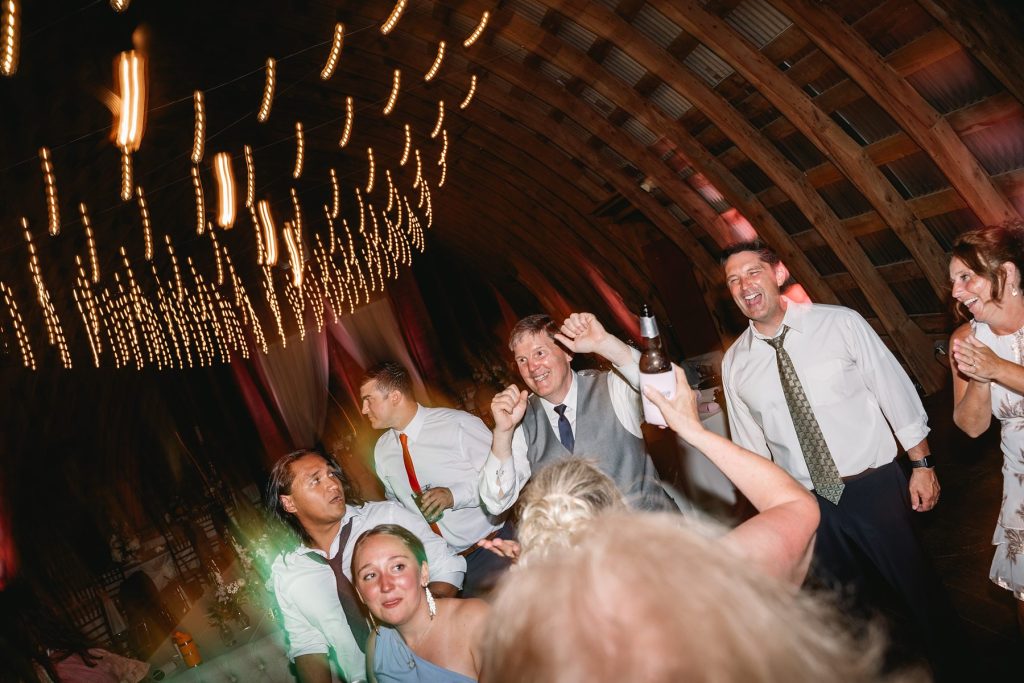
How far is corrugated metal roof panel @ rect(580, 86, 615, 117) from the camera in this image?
23.8 feet

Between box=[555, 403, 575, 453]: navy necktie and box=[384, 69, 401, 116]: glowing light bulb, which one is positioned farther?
box=[384, 69, 401, 116]: glowing light bulb

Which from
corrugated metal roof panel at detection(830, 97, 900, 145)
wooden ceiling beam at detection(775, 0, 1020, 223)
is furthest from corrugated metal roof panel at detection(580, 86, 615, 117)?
wooden ceiling beam at detection(775, 0, 1020, 223)

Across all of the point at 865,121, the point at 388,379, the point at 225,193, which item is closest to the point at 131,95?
the point at 225,193

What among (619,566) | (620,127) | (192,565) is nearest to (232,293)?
(192,565)

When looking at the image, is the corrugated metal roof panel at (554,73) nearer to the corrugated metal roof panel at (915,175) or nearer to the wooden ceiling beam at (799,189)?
the wooden ceiling beam at (799,189)

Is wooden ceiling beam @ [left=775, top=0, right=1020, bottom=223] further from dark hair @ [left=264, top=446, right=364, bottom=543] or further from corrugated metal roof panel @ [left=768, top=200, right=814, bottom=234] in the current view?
dark hair @ [left=264, top=446, right=364, bottom=543]

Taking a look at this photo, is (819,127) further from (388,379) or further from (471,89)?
(388,379)

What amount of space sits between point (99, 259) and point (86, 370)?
191 cm

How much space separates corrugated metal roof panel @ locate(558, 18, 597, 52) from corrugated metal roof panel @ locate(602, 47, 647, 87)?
247 mm

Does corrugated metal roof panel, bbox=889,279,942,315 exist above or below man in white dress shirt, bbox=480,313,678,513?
below

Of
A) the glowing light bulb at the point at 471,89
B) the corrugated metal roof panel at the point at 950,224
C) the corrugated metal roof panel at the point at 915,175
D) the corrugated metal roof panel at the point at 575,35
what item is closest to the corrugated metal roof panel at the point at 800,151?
the corrugated metal roof panel at the point at 915,175

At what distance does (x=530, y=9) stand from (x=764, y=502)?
5.82 metres

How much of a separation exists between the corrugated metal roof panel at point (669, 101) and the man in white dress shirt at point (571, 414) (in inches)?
190

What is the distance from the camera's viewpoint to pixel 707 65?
572 cm
